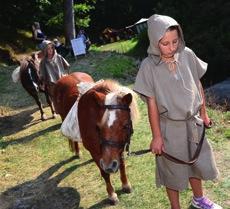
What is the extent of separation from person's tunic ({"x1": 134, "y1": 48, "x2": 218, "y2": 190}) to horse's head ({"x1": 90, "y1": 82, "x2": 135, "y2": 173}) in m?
0.52

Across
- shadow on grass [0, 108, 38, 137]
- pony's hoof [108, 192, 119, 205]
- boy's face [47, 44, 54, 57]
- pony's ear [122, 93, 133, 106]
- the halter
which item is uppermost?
boy's face [47, 44, 54, 57]

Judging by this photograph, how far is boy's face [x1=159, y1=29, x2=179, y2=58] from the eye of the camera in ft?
13.0

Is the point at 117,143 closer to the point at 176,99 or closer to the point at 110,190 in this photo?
the point at 176,99

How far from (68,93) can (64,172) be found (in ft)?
4.05

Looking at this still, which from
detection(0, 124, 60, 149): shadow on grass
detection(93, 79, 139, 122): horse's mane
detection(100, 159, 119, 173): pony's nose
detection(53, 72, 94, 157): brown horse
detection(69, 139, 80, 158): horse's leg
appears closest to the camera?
detection(100, 159, 119, 173): pony's nose

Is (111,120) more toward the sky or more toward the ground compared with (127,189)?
more toward the sky

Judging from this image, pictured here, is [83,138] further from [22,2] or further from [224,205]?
[22,2]

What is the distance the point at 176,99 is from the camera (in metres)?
4.09

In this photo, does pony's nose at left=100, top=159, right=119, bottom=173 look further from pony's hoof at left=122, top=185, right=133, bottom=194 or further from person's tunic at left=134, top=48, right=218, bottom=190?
pony's hoof at left=122, top=185, right=133, bottom=194

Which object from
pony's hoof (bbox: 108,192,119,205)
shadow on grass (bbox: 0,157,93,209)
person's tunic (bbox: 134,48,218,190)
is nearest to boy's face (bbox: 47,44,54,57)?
shadow on grass (bbox: 0,157,93,209)

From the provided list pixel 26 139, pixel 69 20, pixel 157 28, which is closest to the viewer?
pixel 157 28

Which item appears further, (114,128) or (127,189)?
(127,189)

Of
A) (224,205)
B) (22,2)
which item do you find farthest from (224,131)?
(22,2)

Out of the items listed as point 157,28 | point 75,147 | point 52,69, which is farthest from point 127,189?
point 52,69
